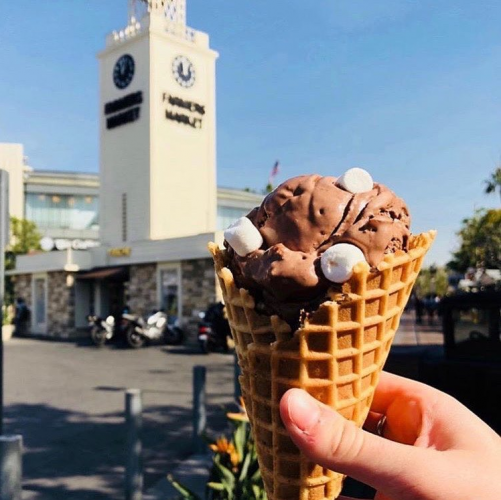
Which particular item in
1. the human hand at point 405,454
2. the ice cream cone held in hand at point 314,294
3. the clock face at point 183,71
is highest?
the clock face at point 183,71

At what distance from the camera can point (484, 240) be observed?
93.8ft

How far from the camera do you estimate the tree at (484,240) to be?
27.6 m

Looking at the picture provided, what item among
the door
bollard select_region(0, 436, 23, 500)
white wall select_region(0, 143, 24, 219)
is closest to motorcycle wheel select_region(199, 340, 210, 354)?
bollard select_region(0, 436, 23, 500)

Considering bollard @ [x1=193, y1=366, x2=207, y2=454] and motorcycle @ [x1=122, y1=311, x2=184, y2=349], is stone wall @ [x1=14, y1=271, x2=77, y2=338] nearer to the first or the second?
motorcycle @ [x1=122, y1=311, x2=184, y2=349]

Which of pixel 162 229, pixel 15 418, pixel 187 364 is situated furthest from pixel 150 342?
pixel 15 418

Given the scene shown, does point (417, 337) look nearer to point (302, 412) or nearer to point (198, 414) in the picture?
point (198, 414)

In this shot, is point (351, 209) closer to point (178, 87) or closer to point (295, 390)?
point (295, 390)

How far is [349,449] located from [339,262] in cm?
64

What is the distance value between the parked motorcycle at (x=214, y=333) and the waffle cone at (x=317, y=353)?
42.8 ft

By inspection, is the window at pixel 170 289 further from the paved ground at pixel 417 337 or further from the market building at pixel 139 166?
the paved ground at pixel 417 337

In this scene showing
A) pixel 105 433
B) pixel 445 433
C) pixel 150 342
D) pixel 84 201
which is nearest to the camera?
pixel 445 433

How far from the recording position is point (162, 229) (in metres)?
23.6

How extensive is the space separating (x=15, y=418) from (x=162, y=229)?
51.7ft

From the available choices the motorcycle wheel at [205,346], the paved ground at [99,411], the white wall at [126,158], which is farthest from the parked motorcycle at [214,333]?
the white wall at [126,158]
